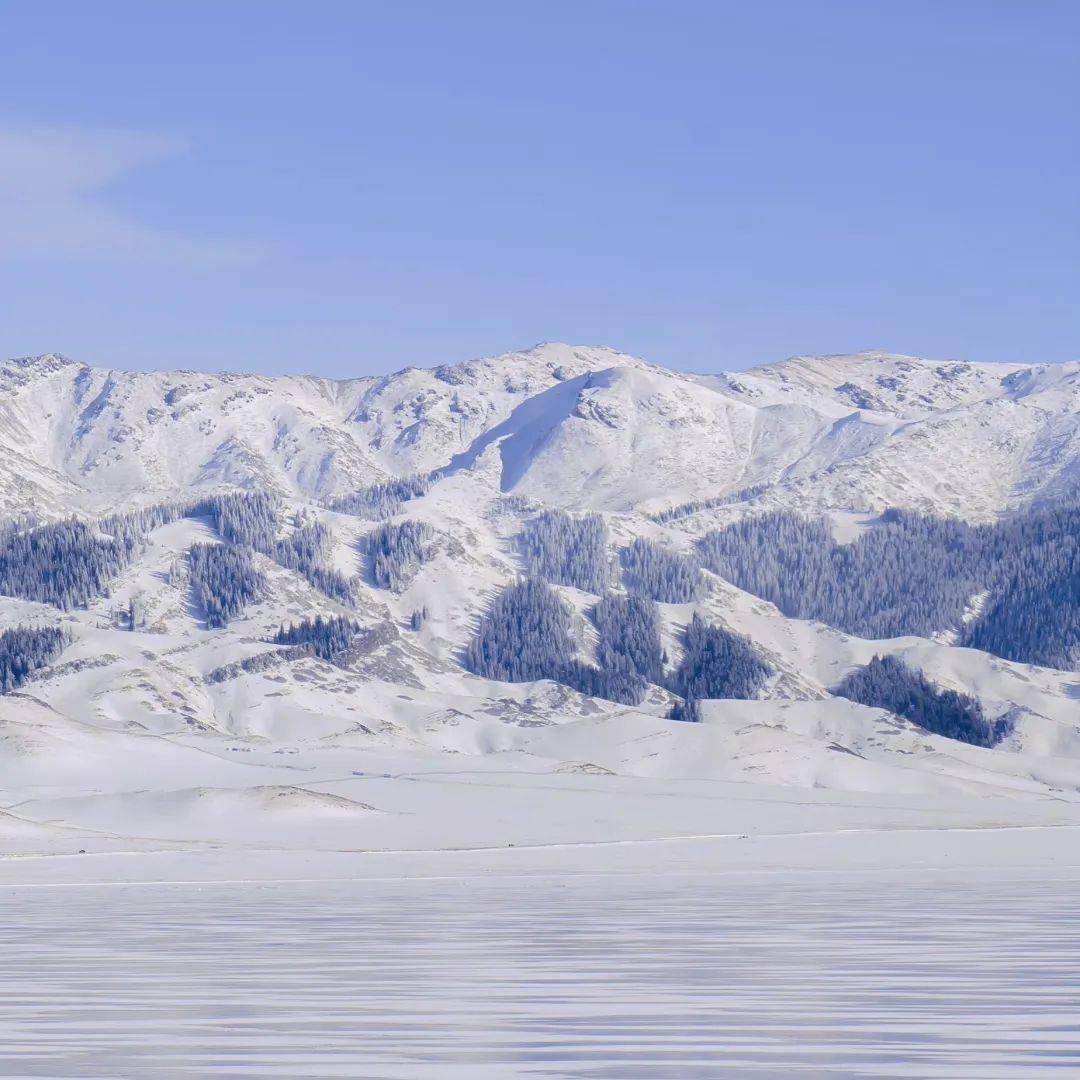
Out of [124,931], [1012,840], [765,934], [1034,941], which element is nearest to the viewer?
[1034,941]

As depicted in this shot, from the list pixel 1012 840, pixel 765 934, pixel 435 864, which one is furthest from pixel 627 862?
pixel 765 934

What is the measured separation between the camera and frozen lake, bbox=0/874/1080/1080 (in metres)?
22.5

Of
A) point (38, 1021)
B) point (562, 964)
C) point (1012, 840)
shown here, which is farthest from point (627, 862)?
point (38, 1021)

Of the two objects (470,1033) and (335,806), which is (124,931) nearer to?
(470,1033)

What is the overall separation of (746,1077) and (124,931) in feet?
107

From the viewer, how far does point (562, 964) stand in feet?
122

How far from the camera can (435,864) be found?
114625 millimetres

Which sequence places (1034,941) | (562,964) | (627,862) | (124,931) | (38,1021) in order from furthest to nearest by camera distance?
(627,862)
(124,931)
(1034,941)
(562,964)
(38,1021)

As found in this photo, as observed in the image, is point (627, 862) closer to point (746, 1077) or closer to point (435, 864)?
point (435, 864)

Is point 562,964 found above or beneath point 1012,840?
above

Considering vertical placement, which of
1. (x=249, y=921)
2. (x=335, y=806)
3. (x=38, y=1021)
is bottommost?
(x=335, y=806)

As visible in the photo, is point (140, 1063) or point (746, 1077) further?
point (140, 1063)

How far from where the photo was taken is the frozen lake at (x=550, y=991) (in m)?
22.5

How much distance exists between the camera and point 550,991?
31.3m
